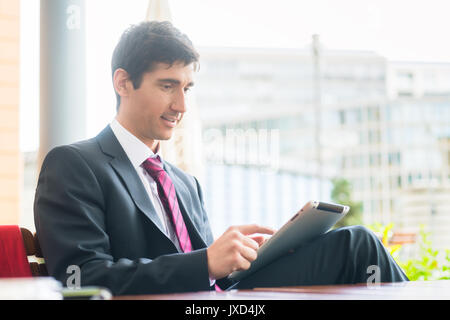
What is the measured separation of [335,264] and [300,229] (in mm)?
156

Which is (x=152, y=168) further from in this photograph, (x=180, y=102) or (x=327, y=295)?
(x=327, y=295)

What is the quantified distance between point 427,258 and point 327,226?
287 centimetres

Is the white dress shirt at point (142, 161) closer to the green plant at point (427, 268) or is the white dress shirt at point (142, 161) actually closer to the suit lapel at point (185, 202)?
the suit lapel at point (185, 202)

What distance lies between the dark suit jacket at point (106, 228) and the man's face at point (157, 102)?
9 centimetres

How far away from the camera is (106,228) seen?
138 cm

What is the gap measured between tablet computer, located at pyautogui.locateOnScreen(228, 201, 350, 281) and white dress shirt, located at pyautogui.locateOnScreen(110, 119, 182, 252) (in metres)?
0.25

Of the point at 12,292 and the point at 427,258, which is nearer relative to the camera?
the point at 12,292

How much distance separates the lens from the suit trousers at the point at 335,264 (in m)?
1.25

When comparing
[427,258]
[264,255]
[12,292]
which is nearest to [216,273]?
[264,255]

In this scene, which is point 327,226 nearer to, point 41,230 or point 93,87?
point 41,230

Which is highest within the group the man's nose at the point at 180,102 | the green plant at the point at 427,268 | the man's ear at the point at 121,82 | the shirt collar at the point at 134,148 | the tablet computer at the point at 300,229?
the man's ear at the point at 121,82

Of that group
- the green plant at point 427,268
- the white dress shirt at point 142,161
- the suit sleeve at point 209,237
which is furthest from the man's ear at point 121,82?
the green plant at point 427,268

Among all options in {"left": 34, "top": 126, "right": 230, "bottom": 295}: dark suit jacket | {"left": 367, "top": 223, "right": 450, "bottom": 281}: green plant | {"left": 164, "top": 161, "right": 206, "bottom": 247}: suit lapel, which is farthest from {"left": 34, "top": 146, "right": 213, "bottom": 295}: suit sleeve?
{"left": 367, "top": 223, "right": 450, "bottom": 281}: green plant
